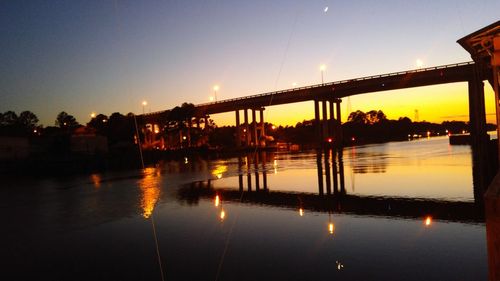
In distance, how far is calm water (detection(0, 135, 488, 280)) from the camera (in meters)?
9.73

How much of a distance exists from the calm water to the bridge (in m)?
54.0

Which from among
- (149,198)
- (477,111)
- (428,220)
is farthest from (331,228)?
(477,111)

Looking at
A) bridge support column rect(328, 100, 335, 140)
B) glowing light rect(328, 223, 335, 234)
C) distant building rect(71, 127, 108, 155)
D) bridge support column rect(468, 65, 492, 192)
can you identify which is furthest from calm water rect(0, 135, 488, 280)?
bridge support column rect(328, 100, 335, 140)

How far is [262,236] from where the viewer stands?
1320 cm

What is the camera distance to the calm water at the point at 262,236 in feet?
31.9

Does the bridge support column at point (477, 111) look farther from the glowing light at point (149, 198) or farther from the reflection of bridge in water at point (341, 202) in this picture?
the glowing light at point (149, 198)

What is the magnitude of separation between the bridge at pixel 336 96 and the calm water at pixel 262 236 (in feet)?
177

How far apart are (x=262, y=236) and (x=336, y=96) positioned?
95612 mm

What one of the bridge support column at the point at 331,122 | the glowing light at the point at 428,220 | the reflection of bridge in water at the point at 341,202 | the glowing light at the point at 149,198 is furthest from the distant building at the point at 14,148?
the glowing light at the point at 428,220

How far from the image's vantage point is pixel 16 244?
46.9 ft

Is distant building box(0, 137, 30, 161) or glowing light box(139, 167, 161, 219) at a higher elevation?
distant building box(0, 137, 30, 161)

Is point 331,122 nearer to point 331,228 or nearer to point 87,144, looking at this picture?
point 87,144

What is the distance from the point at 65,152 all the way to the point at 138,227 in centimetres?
8117

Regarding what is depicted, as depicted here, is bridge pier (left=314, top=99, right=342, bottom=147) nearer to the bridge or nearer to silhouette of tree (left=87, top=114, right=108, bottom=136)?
the bridge
